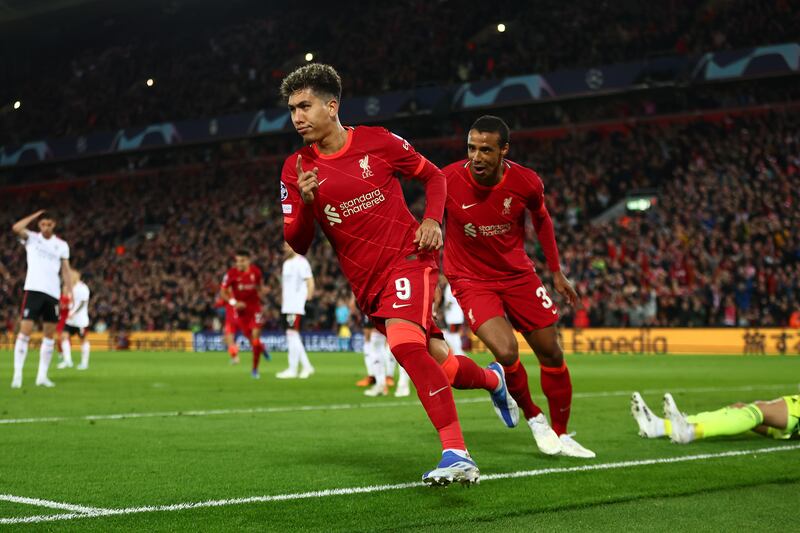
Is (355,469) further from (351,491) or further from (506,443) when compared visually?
(506,443)

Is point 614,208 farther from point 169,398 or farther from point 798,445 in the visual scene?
point 798,445

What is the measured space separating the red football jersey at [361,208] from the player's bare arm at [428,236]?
0.37 feet

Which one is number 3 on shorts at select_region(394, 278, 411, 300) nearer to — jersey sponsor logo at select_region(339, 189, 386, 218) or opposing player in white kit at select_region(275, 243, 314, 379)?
jersey sponsor logo at select_region(339, 189, 386, 218)

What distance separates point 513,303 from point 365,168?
206cm

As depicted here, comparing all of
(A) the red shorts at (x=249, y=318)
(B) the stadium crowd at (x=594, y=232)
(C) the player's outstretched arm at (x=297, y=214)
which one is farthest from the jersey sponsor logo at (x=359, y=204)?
(B) the stadium crowd at (x=594, y=232)

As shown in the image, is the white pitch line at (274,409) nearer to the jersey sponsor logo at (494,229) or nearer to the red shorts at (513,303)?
the red shorts at (513,303)

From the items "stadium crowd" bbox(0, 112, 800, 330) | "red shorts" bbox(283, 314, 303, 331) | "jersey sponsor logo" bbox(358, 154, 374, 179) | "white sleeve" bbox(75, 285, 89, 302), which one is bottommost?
"red shorts" bbox(283, 314, 303, 331)

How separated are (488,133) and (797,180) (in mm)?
25461

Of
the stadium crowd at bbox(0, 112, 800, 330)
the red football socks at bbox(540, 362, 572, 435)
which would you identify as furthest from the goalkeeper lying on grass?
the stadium crowd at bbox(0, 112, 800, 330)

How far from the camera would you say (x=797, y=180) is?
2944cm

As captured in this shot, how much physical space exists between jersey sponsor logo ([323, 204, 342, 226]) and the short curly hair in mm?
647

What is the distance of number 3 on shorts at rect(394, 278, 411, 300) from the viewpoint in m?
5.45

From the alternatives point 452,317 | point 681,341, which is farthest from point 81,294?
point 681,341

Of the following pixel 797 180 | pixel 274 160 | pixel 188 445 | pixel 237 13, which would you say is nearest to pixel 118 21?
pixel 237 13
